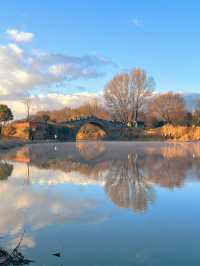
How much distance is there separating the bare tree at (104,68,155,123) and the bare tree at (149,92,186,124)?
325cm

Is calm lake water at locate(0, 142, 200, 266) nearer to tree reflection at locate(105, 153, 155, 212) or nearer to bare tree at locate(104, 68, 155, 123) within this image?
tree reflection at locate(105, 153, 155, 212)

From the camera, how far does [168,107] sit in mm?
101062

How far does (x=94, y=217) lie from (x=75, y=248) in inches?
103

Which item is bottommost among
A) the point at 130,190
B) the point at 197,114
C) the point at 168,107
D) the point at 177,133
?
the point at 130,190

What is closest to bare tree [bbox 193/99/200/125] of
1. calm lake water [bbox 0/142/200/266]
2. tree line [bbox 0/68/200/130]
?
tree line [bbox 0/68/200/130]

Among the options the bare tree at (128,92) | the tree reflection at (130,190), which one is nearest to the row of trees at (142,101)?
the bare tree at (128,92)

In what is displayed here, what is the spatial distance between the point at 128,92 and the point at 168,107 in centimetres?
1213

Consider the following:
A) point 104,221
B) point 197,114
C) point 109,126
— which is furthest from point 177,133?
point 104,221

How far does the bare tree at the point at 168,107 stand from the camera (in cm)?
9929

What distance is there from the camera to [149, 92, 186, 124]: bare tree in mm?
99287

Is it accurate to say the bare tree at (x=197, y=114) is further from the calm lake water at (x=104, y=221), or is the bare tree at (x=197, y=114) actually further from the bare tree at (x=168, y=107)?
the calm lake water at (x=104, y=221)

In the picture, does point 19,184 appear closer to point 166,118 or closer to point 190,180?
point 190,180

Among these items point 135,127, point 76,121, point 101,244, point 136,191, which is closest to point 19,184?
point 136,191

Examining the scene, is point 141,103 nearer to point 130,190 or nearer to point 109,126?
point 109,126
